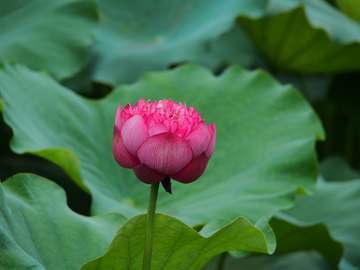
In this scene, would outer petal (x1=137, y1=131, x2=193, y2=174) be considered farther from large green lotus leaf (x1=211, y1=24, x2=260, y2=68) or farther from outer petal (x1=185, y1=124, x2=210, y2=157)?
large green lotus leaf (x1=211, y1=24, x2=260, y2=68)

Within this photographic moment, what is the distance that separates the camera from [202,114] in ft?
3.75

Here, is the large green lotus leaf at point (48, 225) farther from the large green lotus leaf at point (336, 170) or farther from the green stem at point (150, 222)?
the large green lotus leaf at point (336, 170)

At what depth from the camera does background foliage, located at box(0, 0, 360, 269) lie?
0.57 meters

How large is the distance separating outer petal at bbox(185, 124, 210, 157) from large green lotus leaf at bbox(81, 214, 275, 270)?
0.11 m

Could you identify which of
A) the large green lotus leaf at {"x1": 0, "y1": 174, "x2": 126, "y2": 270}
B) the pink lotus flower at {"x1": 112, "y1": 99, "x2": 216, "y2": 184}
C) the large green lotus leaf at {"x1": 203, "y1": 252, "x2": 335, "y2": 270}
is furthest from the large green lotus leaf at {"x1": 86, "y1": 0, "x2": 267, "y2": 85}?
the pink lotus flower at {"x1": 112, "y1": 99, "x2": 216, "y2": 184}

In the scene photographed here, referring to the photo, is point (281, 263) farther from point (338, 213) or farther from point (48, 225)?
point (48, 225)

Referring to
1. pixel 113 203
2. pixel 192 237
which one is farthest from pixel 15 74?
pixel 192 237

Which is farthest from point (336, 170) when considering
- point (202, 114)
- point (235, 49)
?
point (202, 114)

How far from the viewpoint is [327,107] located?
2.21 meters

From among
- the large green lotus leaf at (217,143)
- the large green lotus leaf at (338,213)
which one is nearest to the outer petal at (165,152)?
the large green lotus leaf at (217,143)

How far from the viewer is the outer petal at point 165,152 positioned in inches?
16.4

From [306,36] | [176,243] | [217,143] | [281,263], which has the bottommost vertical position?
[281,263]

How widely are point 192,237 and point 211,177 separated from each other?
1.65 ft

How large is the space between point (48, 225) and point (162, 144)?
0.93ft
